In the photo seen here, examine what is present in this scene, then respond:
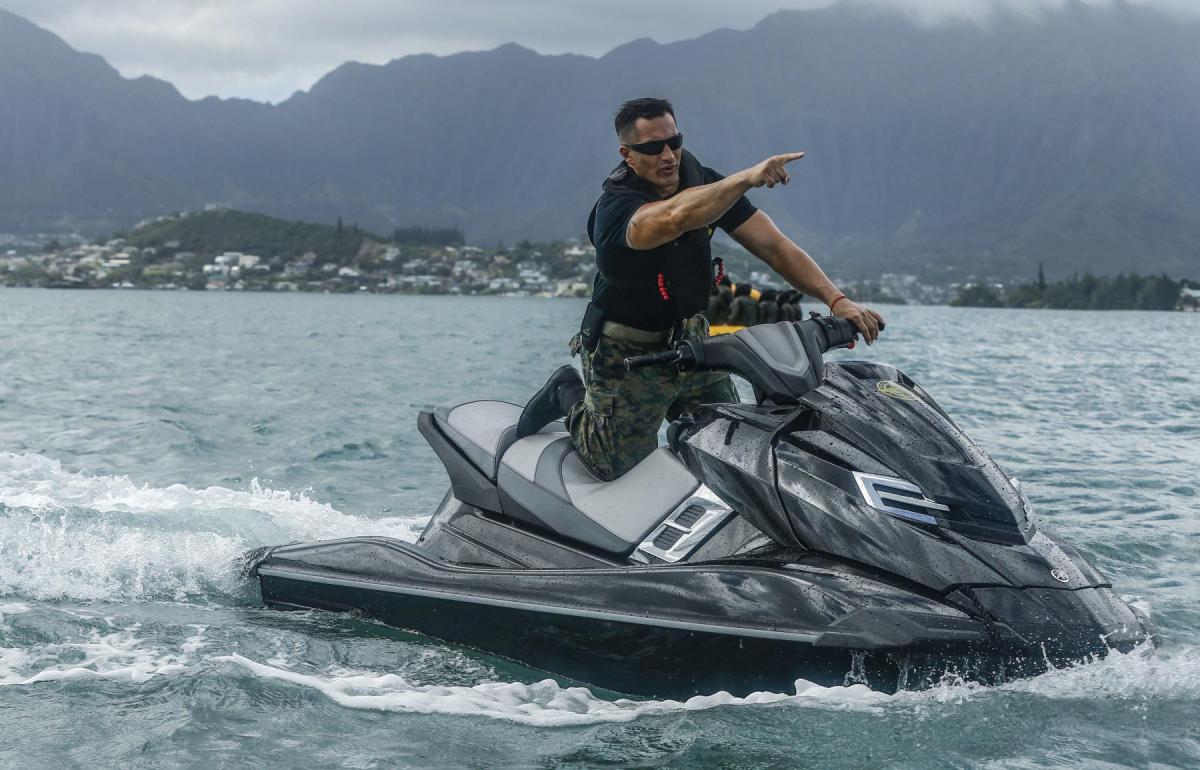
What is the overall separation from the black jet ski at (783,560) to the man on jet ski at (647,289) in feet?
0.50

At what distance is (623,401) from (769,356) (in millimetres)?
717

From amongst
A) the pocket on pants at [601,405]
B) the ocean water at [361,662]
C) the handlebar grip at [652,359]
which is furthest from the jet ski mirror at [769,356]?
the ocean water at [361,662]

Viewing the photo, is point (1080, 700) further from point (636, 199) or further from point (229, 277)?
point (229, 277)

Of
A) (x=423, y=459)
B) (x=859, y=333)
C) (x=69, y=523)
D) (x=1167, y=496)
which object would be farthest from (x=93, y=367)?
(x=859, y=333)

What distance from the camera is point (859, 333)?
3734mm

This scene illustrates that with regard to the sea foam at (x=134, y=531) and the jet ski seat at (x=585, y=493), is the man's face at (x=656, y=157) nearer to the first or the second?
the jet ski seat at (x=585, y=493)

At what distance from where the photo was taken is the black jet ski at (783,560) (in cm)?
312

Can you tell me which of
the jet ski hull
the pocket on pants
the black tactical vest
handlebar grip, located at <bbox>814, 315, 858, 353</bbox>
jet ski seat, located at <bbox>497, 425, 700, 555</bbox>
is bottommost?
the jet ski hull

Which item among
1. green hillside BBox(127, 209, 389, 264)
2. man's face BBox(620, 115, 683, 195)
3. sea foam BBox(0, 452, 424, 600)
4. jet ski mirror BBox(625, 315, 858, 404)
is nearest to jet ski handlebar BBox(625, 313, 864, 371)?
jet ski mirror BBox(625, 315, 858, 404)

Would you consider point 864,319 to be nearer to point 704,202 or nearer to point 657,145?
point 704,202

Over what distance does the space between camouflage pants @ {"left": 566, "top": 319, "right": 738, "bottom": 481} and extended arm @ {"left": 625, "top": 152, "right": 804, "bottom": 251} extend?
0.45m

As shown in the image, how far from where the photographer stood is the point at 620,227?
3730mm

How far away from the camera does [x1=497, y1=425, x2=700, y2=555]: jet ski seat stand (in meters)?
3.92

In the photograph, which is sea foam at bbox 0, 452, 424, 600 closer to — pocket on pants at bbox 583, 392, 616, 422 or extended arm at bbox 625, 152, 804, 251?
pocket on pants at bbox 583, 392, 616, 422
